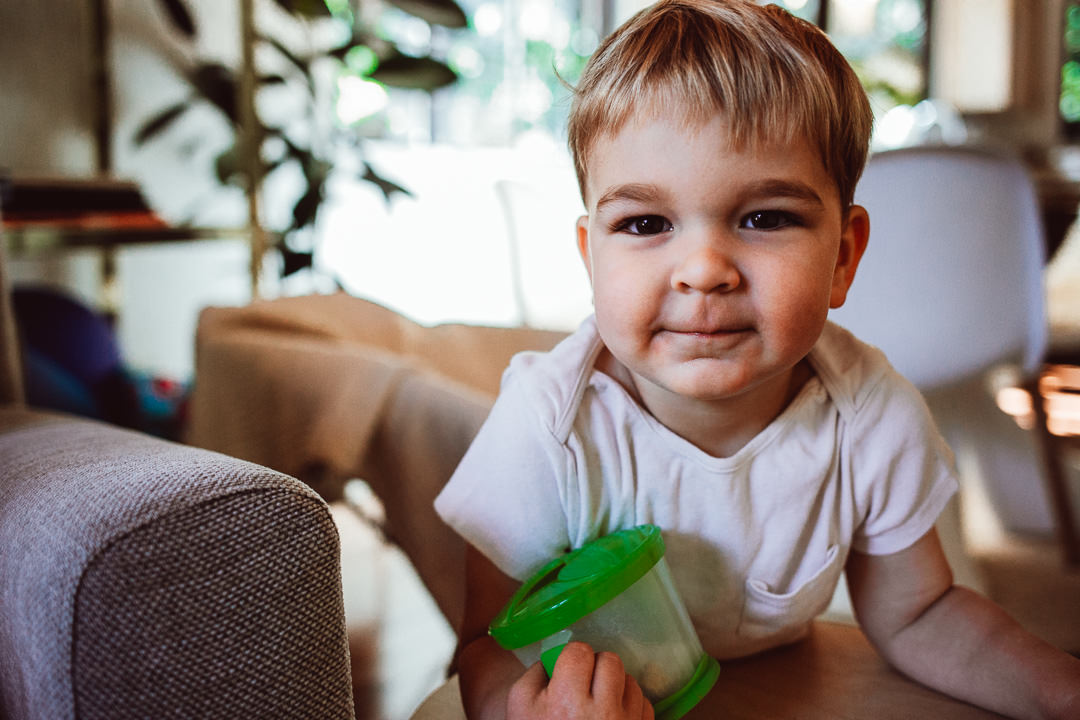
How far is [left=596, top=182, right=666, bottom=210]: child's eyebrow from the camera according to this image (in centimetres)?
56

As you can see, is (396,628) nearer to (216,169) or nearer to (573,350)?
(573,350)

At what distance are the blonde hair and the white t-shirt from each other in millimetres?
172

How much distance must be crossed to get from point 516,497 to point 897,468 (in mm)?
292

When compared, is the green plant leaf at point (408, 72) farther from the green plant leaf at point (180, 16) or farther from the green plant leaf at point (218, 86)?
the green plant leaf at point (180, 16)

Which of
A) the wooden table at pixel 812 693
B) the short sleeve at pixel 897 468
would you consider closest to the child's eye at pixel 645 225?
the short sleeve at pixel 897 468

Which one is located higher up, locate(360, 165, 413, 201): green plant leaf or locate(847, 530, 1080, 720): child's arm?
locate(360, 165, 413, 201): green plant leaf

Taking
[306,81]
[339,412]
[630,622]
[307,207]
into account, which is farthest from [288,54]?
[630,622]

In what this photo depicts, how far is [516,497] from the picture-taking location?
2.08ft

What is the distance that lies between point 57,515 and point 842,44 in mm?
4475

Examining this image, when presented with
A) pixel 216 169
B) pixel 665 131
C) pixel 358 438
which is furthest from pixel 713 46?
pixel 216 169

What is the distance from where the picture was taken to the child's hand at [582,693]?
1.63ft

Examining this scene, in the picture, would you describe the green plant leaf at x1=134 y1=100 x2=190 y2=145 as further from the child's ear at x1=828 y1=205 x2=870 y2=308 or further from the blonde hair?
the child's ear at x1=828 y1=205 x2=870 y2=308

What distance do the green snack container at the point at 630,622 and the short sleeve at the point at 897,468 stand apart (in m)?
0.19

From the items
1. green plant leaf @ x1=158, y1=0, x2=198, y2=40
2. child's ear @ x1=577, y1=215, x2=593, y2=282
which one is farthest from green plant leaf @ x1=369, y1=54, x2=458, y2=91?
child's ear @ x1=577, y1=215, x2=593, y2=282
